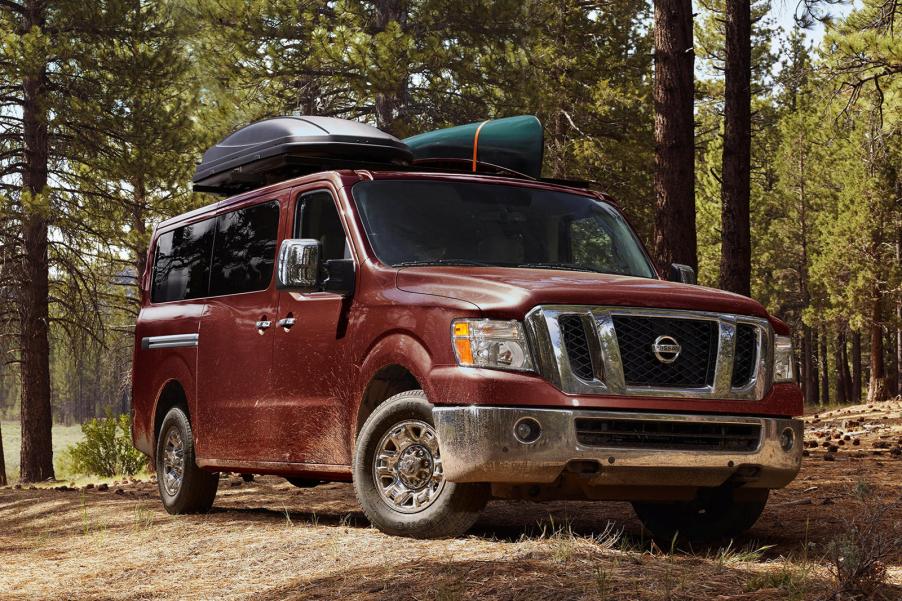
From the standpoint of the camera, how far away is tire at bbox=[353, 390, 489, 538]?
6.38 metres

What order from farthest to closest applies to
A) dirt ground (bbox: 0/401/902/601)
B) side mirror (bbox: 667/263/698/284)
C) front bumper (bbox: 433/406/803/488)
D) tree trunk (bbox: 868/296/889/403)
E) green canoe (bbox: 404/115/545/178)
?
tree trunk (bbox: 868/296/889/403), green canoe (bbox: 404/115/545/178), side mirror (bbox: 667/263/698/284), front bumper (bbox: 433/406/803/488), dirt ground (bbox: 0/401/902/601)

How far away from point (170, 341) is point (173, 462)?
1.06 meters

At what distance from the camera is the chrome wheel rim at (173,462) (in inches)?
388

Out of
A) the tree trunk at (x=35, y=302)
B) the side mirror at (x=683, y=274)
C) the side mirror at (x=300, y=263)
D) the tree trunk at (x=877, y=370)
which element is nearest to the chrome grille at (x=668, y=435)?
the side mirror at (x=683, y=274)

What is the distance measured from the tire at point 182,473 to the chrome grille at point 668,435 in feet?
14.9

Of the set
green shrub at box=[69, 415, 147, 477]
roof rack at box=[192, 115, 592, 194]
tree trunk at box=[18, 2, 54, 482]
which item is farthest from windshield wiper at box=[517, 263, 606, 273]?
green shrub at box=[69, 415, 147, 477]

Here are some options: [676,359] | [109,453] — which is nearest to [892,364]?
[109,453]

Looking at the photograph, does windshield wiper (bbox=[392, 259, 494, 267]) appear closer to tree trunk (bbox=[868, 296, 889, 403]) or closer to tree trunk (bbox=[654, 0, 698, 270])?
tree trunk (bbox=[654, 0, 698, 270])

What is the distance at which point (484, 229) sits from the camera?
25.0ft

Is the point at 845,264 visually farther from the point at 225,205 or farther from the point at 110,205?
the point at 225,205

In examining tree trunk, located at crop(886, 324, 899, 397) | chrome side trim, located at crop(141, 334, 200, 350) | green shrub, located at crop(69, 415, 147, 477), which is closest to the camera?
chrome side trim, located at crop(141, 334, 200, 350)

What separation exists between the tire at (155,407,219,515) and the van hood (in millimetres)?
3571

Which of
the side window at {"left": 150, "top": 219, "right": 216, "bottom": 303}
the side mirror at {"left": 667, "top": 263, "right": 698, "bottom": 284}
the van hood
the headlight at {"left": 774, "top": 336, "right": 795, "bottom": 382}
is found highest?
the side window at {"left": 150, "top": 219, "right": 216, "bottom": 303}

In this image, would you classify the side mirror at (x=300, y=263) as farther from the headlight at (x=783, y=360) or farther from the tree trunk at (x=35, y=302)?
the tree trunk at (x=35, y=302)
